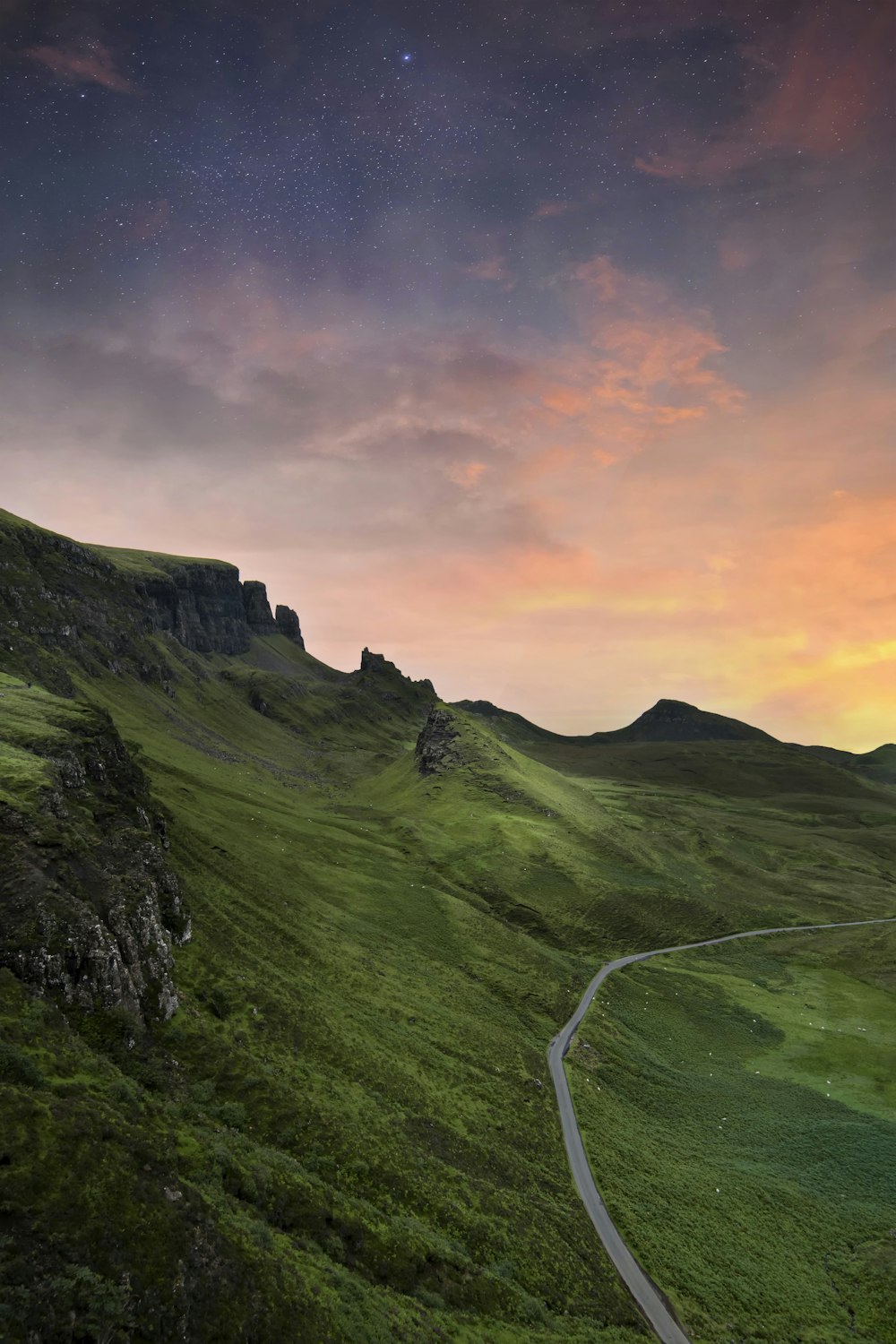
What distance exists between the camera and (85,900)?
44281mm

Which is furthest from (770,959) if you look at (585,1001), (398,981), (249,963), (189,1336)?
(189,1336)

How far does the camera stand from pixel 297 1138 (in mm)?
45469

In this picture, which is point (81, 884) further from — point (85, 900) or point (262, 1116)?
point (262, 1116)

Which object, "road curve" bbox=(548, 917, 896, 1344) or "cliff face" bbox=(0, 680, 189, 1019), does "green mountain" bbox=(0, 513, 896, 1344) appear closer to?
"cliff face" bbox=(0, 680, 189, 1019)

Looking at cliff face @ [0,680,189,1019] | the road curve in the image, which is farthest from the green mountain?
the road curve

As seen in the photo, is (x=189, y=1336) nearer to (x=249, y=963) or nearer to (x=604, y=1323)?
(x=604, y=1323)

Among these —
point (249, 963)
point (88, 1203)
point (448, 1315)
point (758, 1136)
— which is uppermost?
point (88, 1203)

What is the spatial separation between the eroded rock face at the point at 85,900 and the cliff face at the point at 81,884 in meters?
0.07

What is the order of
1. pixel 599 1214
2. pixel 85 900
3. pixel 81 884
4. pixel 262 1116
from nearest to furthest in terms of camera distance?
1. pixel 85 900
2. pixel 81 884
3. pixel 262 1116
4. pixel 599 1214

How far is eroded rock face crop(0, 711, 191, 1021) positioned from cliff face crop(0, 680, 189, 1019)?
7 cm

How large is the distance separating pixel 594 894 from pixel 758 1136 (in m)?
79.5

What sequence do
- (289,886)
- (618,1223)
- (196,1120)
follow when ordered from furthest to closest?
(289,886), (618,1223), (196,1120)

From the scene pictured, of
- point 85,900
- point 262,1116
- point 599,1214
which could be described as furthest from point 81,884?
point 599,1214

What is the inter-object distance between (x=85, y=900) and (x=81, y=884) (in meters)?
1.51
